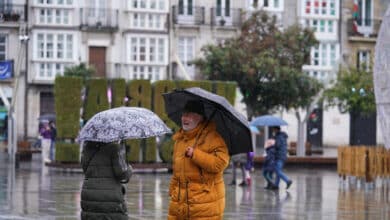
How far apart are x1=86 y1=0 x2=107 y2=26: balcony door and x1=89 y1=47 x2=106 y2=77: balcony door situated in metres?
1.44

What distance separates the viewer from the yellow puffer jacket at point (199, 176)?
10398 mm

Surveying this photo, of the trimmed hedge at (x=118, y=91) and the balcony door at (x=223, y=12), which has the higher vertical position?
the balcony door at (x=223, y=12)

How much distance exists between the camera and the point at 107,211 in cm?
1173

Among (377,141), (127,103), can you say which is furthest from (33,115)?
(127,103)

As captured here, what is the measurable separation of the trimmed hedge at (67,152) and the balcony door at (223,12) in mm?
27035

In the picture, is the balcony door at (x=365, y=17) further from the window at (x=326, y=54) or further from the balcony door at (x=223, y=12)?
the balcony door at (x=223, y=12)

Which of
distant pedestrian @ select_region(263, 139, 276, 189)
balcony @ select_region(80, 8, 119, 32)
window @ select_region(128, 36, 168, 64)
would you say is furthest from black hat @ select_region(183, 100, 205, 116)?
window @ select_region(128, 36, 168, 64)

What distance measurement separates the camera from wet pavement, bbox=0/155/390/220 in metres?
19.2

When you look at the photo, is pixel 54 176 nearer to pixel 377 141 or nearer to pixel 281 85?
pixel 281 85

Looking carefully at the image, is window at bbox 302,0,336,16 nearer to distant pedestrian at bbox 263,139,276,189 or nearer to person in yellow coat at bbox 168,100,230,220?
distant pedestrian at bbox 263,139,276,189

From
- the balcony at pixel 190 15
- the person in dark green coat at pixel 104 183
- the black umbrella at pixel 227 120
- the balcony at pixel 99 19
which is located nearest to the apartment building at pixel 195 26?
the balcony at pixel 190 15

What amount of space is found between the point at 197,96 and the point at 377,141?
174 feet

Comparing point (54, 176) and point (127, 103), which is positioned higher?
point (127, 103)

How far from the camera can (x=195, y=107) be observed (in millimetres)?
10594
